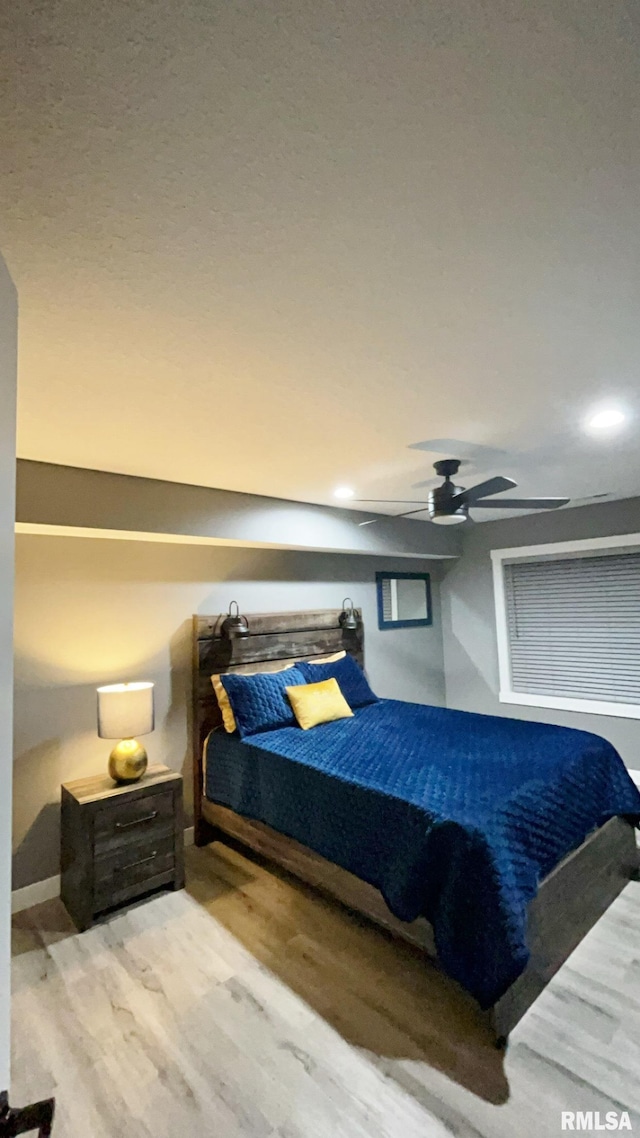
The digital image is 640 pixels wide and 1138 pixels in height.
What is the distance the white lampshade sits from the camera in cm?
252

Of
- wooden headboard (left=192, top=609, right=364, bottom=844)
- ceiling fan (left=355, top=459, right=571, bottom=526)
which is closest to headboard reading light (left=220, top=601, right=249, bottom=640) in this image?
wooden headboard (left=192, top=609, right=364, bottom=844)

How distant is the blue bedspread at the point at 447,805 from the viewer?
5.54 feet

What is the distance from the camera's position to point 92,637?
9.32ft

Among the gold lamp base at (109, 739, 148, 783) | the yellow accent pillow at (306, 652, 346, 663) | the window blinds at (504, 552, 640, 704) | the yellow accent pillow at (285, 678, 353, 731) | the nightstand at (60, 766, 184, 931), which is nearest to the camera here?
the nightstand at (60, 766, 184, 931)

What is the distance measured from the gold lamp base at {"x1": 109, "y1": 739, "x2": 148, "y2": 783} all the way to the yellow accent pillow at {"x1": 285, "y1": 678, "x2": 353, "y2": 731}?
987mm

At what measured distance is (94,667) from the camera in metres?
2.84

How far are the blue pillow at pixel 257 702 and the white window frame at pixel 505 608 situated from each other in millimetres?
2414

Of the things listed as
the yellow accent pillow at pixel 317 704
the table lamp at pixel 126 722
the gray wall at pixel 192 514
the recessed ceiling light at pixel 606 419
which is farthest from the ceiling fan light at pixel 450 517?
the table lamp at pixel 126 722

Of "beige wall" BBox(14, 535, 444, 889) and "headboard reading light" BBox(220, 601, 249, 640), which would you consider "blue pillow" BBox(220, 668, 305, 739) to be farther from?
"beige wall" BBox(14, 535, 444, 889)

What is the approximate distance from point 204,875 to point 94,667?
1.36 meters

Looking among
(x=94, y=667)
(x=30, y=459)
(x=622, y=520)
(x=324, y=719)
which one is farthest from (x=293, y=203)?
(x=622, y=520)

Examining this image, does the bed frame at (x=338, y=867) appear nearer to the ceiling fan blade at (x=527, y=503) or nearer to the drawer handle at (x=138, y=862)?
the drawer handle at (x=138, y=862)

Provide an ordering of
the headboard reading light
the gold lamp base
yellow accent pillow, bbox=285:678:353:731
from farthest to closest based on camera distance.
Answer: the headboard reading light
yellow accent pillow, bbox=285:678:353:731
the gold lamp base

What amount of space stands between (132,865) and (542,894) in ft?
6.36
